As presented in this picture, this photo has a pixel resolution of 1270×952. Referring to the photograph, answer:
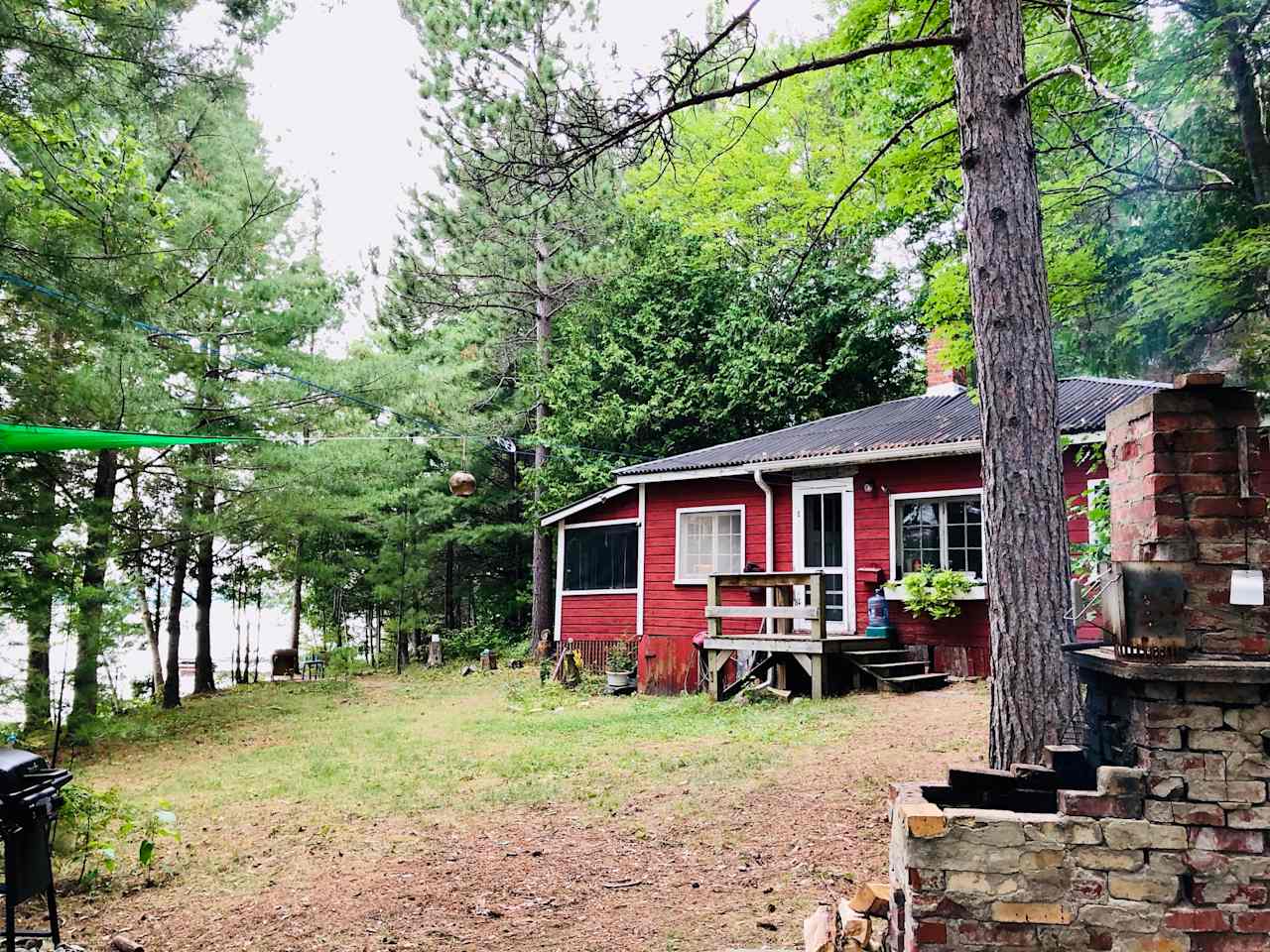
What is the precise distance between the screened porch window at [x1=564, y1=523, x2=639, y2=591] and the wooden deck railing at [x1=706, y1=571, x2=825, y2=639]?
3390 mm

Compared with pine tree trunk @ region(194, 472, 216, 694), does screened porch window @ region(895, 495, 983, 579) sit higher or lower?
higher

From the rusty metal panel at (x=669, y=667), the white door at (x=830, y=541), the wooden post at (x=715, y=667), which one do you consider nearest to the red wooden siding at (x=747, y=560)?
the rusty metal panel at (x=669, y=667)

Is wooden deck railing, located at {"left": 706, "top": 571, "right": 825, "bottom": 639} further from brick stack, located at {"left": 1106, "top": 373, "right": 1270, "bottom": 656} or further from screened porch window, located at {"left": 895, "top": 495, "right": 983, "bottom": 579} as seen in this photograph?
brick stack, located at {"left": 1106, "top": 373, "right": 1270, "bottom": 656}

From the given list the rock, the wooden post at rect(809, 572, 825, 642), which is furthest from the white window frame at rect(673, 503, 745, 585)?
the rock

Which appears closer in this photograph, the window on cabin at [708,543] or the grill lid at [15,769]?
the grill lid at [15,769]

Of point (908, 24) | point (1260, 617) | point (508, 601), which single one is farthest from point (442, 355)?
point (1260, 617)

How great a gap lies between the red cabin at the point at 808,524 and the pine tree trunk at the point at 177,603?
6.28 m

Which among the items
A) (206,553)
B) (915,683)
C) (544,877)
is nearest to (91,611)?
(544,877)

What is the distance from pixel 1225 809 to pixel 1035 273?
243 cm

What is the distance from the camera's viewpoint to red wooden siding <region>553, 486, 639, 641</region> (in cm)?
1444

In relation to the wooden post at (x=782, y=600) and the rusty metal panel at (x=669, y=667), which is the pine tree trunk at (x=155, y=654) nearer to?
the rusty metal panel at (x=669, y=667)

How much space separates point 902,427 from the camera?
1185 centimetres

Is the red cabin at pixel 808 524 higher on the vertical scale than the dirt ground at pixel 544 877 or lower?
higher

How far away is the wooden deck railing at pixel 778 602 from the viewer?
9891 mm
